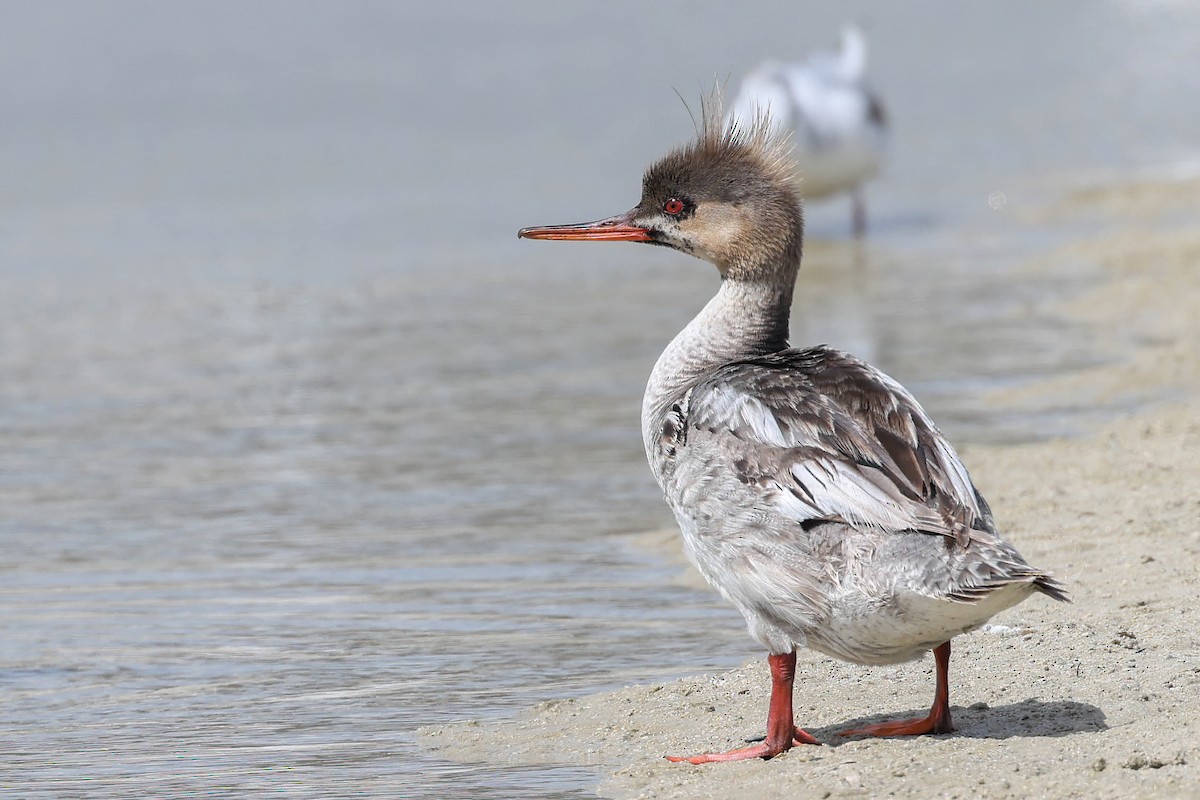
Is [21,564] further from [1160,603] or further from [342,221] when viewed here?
[342,221]

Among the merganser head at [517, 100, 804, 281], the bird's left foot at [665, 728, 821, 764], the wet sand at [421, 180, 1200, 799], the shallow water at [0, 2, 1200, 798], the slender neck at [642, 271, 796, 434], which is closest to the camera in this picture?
the wet sand at [421, 180, 1200, 799]

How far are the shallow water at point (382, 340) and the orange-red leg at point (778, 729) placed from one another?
0.36 m

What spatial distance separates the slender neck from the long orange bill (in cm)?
37

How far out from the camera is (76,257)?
47.4 feet

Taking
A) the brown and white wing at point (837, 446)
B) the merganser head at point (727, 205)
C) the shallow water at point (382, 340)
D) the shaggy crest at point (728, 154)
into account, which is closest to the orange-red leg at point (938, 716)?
the brown and white wing at point (837, 446)

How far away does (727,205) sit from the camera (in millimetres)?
5258

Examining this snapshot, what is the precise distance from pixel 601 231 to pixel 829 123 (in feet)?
33.9

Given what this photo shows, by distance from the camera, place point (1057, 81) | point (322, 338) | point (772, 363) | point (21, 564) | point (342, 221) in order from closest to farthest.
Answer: point (772, 363)
point (21, 564)
point (322, 338)
point (342, 221)
point (1057, 81)

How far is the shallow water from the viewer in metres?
5.46

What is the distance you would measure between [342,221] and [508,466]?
826 centimetres

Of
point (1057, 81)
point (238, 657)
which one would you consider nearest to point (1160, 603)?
point (238, 657)

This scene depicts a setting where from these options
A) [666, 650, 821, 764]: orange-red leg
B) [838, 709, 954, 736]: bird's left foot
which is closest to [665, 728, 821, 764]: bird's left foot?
[666, 650, 821, 764]: orange-red leg

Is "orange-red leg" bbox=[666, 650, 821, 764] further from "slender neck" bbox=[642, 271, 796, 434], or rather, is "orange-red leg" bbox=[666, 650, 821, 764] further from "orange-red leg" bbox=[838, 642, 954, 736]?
"slender neck" bbox=[642, 271, 796, 434]

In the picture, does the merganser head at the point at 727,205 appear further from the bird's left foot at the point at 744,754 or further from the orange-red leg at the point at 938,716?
the bird's left foot at the point at 744,754
